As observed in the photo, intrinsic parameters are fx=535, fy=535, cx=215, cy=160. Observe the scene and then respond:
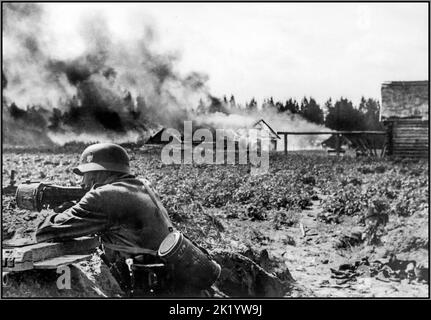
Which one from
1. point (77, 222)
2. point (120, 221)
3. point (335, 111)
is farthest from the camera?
point (335, 111)

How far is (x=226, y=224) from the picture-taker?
7.70 m

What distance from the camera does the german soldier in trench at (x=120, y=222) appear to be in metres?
5.78

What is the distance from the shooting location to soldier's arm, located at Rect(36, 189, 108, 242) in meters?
5.66

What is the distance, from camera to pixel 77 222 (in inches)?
226

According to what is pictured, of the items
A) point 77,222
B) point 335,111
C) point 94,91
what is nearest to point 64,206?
point 77,222

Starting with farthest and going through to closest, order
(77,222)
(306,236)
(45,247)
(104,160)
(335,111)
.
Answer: (335,111) → (306,236) → (104,160) → (77,222) → (45,247)

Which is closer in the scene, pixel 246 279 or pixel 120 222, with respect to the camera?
pixel 120 222

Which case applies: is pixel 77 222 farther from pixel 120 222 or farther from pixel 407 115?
pixel 407 115

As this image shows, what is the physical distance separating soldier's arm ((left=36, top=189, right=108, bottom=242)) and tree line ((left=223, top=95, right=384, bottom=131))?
2.80 meters

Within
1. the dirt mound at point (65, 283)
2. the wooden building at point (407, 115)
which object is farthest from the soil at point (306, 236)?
the dirt mound at point (65, 283)

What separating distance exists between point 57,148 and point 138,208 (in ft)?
7.54

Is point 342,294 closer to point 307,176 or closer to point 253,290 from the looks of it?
point 253,290

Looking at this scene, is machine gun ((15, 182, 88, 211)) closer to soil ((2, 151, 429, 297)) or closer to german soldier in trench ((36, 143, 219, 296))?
german soldier in trench ((36, 143, 219, 296))

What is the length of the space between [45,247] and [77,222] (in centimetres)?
41
